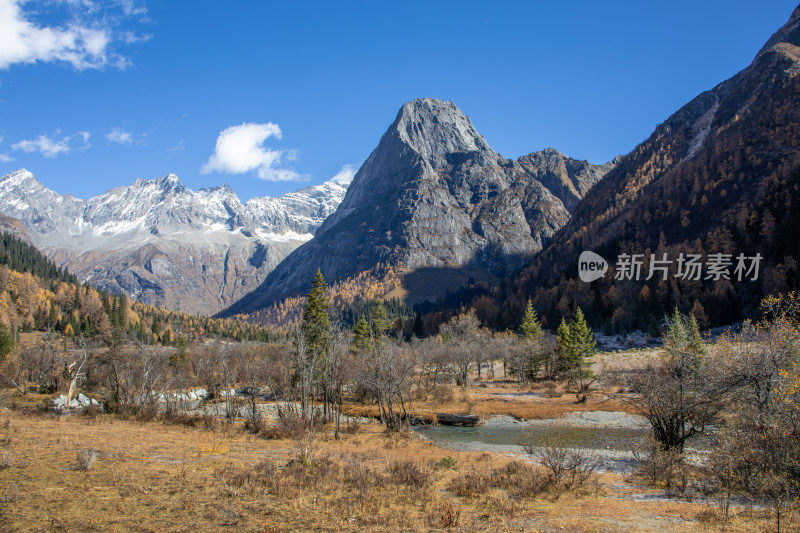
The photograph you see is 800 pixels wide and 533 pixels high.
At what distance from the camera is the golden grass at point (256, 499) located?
12.3 metres

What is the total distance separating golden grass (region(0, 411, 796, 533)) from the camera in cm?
1230

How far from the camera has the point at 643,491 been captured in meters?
19.8

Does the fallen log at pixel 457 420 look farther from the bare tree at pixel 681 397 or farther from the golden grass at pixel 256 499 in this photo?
the bare tree at pixel 681 397

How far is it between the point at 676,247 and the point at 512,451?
427ft

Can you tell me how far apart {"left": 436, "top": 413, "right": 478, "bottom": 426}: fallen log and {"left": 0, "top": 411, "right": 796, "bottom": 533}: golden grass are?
85.1ft

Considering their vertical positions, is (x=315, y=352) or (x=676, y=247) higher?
(x=676, y=247)

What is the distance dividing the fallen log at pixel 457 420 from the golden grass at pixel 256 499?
85.1ft

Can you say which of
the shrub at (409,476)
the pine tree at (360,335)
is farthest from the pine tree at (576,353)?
the shrub at (409,476)

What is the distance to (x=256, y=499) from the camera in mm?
15023

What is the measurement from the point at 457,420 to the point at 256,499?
39.0 meters

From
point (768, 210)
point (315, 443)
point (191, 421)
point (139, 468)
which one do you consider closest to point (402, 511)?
point (139, 468)

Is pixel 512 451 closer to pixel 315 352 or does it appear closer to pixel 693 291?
pixel 315 352

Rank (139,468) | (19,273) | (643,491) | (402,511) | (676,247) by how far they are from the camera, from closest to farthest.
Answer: (402,511) < (139,468) < (643,491) < (676,247) < (19,273)

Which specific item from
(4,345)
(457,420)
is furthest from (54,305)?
(457,420)
